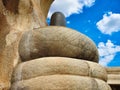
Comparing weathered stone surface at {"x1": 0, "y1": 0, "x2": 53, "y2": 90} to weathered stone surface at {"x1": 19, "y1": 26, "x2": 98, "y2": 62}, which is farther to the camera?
weathered stone surface at {"x1": 0, "y1": 0, "x2": 53, "y2": 90}

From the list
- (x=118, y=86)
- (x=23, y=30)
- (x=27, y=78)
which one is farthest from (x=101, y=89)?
(x=118, y=86)

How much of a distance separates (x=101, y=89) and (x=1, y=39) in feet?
3.51

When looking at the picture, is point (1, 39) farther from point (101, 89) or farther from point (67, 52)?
point (101, 89)

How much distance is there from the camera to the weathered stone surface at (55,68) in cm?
217

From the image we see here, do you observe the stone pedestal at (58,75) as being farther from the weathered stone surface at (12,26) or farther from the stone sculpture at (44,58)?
the weathered stone surface at (12,26)

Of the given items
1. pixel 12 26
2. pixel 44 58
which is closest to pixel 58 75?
pixel 44 58

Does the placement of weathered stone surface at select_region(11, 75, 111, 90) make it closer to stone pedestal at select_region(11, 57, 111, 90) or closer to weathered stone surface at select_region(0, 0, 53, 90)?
stone pedestal at select_region(11, 57, 111, 90)

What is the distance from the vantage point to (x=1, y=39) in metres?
2.64

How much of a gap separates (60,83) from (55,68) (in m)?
0.14

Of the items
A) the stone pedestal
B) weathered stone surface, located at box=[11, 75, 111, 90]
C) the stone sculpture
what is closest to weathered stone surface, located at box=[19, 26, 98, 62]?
the stone sculpture

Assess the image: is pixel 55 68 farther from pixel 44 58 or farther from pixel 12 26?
pixel 12 26

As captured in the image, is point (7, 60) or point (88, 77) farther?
point (7, 60)

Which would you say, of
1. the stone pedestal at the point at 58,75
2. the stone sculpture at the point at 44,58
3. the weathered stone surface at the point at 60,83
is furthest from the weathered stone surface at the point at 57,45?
the weathered stone surface at the point at 60,83

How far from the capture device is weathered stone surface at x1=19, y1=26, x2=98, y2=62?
2330mm
